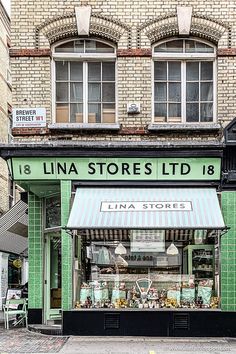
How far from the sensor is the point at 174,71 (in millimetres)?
16266

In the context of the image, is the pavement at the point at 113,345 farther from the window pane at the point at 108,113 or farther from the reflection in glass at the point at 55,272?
the window pane at the point at 108,113

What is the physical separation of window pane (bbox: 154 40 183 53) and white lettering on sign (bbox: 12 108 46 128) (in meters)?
3.10

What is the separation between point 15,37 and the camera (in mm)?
16078

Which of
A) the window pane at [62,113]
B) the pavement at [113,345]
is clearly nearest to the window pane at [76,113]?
the window pane at [62,113]

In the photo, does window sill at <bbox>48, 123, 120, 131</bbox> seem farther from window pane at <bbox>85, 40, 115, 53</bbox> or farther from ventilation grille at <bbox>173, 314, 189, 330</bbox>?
ventilation grille at <bbox>173, 314, 189, 330</bbox>

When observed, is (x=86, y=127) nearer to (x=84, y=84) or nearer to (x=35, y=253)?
(x=84, y=84)

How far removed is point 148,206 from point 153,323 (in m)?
2.56

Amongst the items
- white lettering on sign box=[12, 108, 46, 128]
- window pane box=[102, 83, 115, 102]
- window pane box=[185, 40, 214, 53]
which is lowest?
white lettering on sign box=[12, 108, 46, 128]

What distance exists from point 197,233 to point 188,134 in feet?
7.69

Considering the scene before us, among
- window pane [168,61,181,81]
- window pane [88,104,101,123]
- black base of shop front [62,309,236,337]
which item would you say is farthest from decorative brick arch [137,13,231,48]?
black base of shop front [62,309,236,337]

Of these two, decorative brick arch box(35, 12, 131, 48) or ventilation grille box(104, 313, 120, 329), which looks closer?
ventilation grille box(104, 313, 120, 329)

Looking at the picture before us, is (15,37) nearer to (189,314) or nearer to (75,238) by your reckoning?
(75,238)

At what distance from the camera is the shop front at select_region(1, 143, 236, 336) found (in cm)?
1486

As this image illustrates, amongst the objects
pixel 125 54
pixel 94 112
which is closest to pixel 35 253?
pixel 94 112
